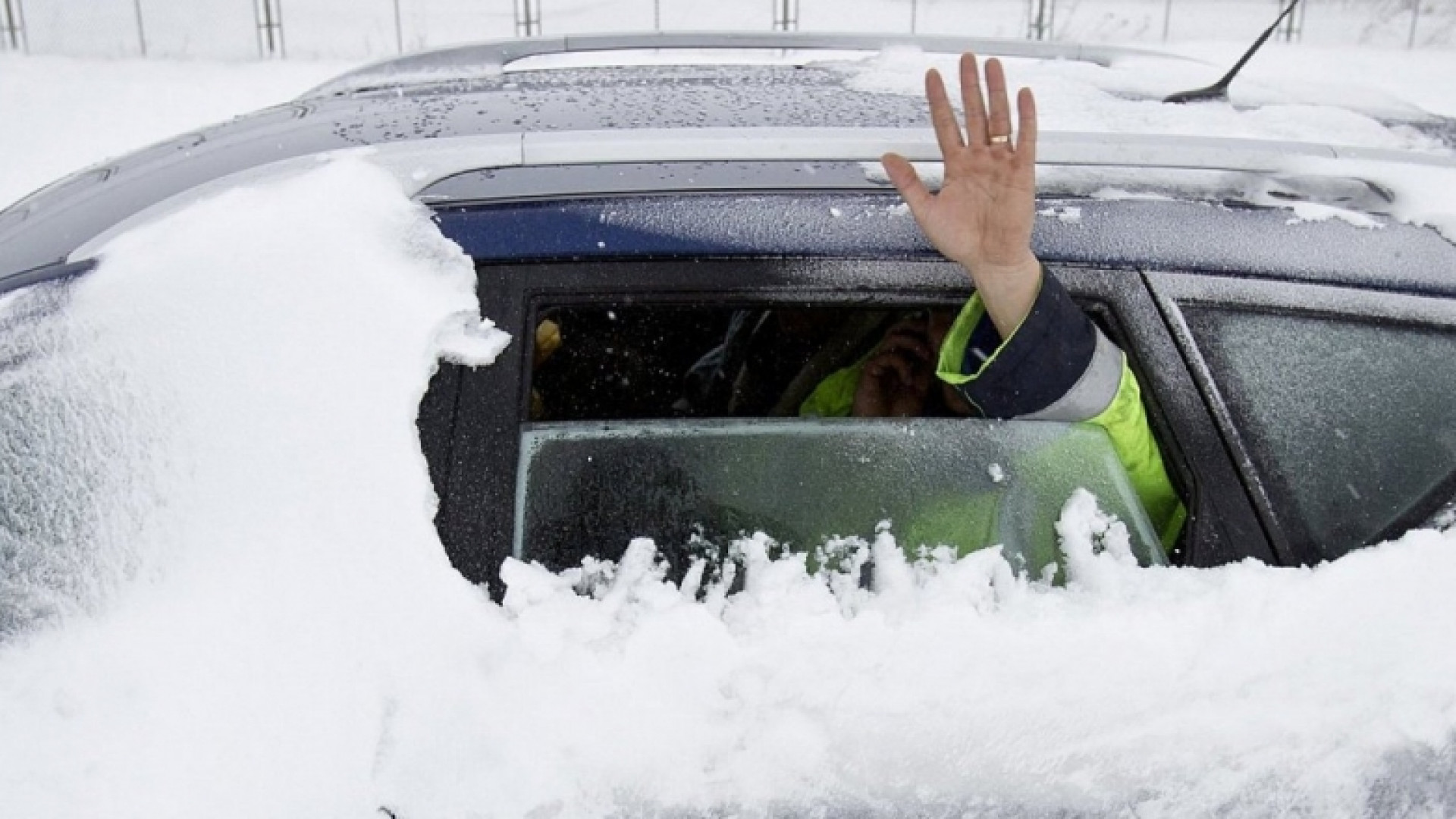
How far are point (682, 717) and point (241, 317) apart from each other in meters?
0.67

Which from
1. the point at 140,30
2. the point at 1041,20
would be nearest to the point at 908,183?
the point at 140,30

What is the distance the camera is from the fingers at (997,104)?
1508mm

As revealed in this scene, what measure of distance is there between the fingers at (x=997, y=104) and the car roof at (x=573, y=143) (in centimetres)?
12

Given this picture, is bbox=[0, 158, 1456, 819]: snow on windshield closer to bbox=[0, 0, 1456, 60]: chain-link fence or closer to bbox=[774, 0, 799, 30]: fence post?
bbox=[0, 0, 1456, 60]: chain-link fence

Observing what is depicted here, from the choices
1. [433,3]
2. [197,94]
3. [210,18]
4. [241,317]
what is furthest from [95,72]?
[241,317]

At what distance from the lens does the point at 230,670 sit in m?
1.20

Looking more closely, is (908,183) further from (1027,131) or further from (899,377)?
(899,377)

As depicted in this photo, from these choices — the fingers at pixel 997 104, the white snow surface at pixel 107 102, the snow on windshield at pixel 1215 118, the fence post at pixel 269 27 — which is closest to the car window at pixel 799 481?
the fingers at pixel 997 104

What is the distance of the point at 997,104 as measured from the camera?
1.52 m

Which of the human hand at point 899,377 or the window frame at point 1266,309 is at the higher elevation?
the window frame at point 1266,309

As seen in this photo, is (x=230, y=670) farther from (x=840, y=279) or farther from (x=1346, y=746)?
(x=1346, y=746)

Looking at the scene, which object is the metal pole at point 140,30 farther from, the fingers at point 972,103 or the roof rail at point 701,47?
the fingers at point 972,103

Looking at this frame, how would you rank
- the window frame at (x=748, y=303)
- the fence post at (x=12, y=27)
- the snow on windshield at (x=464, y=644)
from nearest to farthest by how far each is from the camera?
the snow on windshield at (x=464, y=644)
the window frame at (x=748, y=303)
the fence post at (x=12, y=27)

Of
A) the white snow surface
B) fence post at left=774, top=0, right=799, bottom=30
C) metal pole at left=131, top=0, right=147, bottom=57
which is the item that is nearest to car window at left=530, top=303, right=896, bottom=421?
the white snow surface
